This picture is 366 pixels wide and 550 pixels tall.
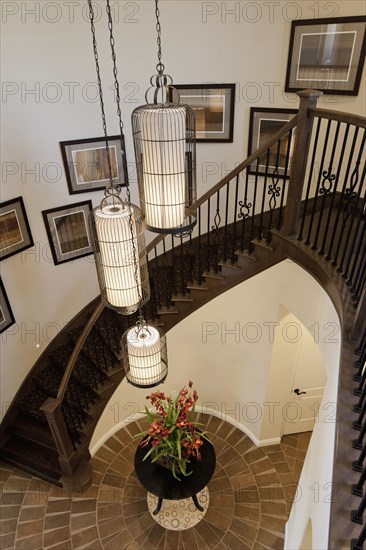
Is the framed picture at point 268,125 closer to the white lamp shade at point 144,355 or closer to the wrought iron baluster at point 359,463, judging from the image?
the white lamp shade at point 144,355

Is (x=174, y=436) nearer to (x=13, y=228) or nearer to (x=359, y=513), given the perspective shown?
(x=359, y=513)

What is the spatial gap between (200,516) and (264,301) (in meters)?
2.51

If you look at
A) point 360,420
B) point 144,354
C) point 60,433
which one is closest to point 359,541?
point 360,420

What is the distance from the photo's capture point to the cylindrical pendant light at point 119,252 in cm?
198

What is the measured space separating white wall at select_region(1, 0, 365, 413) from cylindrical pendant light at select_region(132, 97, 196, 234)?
105 inches

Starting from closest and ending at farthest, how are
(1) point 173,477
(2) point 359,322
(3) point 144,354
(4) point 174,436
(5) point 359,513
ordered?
(5) point 359,513 → (2) point 359,322 → (3) point 144,354 → (4) point 174,436 → (1) point 173,477

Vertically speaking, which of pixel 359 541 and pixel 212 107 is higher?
pixel 212 107

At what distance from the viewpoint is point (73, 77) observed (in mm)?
4168

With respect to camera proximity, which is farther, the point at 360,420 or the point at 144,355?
the point at 144,355

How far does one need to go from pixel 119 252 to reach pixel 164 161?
51 centimetres

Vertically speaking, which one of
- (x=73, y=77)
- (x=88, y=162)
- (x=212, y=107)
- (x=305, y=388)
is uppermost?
(x=73, y=77)

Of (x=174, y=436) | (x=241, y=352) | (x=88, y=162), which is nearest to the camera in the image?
(x=174, y=436)

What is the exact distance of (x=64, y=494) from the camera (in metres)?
4.56

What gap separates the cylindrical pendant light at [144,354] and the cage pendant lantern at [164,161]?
1.19m
